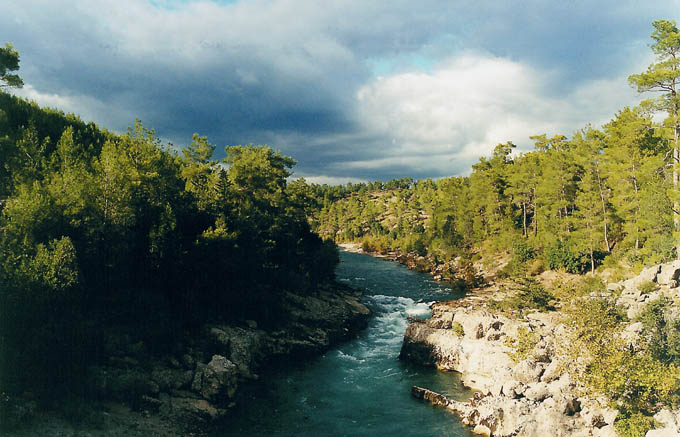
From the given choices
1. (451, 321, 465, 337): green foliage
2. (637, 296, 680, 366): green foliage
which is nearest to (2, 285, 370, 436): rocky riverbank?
(451, 321, 465, 337): green foliage

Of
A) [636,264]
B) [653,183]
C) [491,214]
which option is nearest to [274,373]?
[636,264]

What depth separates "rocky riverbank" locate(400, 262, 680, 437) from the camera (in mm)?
22406

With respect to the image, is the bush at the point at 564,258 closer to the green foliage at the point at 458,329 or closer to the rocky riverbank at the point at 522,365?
the rocky riverbank at the point at 522,365

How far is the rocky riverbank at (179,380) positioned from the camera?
68.5 feet

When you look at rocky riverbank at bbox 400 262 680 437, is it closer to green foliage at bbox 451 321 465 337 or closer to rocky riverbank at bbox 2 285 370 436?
green foliage at bbox 451 321 465 337

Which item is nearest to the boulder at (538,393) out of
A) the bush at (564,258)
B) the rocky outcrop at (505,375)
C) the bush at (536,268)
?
the rocky outcrop at (505,375)

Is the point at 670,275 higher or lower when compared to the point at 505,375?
higher

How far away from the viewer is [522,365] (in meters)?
28.8

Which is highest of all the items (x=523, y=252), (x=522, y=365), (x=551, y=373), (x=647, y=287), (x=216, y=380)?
(x=523, y=252)

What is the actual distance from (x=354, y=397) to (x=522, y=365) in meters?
13.2

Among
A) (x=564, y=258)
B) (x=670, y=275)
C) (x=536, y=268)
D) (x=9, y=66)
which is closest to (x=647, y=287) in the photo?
(x=670, y=275)

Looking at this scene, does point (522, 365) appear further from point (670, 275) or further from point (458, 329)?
point (670, 275)

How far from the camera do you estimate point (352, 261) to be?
107375mm

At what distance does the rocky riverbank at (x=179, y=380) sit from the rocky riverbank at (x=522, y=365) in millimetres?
12893
